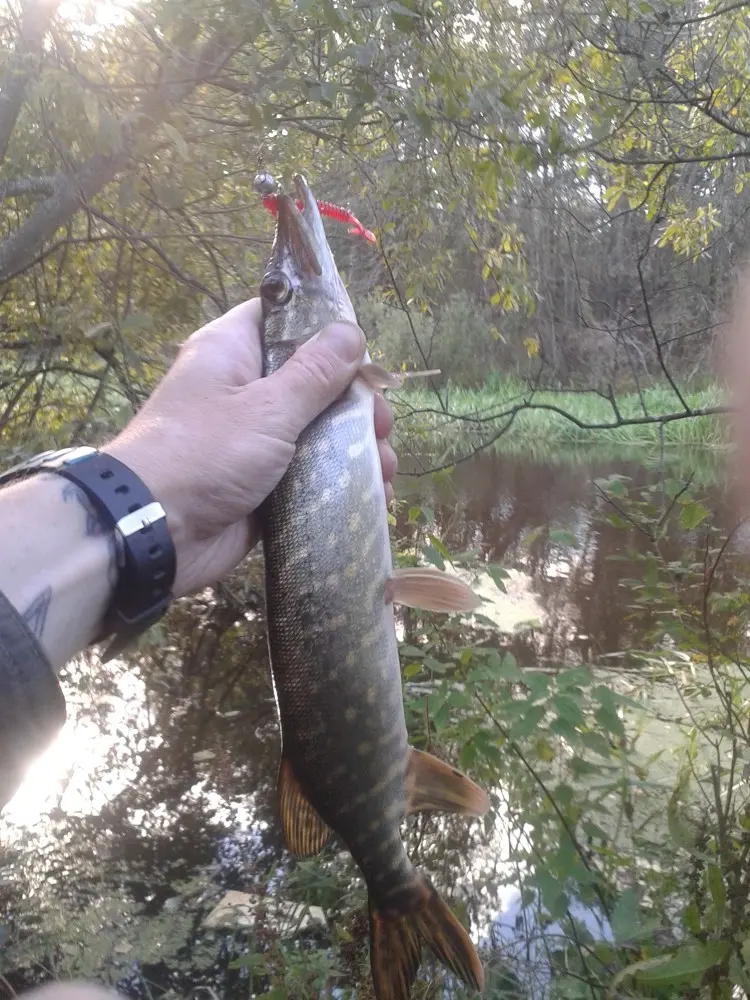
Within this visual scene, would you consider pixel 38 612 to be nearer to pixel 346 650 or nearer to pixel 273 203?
pixel 346 650

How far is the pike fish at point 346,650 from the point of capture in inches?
69.8

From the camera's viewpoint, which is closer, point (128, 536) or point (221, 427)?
point (128, 536)

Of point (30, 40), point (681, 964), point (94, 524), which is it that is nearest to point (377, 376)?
point (94, 524)

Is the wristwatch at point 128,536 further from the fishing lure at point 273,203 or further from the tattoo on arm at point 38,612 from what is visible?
the fishing lure at point 273,203

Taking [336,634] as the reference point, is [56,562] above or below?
above

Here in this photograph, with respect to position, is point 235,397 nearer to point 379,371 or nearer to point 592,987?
point 379,371

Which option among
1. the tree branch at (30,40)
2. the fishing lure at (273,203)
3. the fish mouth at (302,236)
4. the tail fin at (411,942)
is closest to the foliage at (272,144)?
the tree branch at (30,40)

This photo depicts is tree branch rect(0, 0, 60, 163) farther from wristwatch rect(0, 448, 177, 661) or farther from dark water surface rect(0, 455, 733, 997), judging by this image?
dark water surface rect(0, 455, 733, 997)

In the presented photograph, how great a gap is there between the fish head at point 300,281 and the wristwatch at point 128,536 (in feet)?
1.92

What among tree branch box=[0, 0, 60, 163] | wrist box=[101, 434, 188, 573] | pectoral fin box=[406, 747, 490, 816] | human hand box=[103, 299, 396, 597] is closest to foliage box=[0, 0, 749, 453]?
tree branch box=[0, 0, 60, 163]

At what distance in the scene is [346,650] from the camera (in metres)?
1.79

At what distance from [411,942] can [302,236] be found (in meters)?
1.80

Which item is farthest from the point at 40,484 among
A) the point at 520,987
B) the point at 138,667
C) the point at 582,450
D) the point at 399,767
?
the point at 582,450

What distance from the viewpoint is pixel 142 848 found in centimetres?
383
